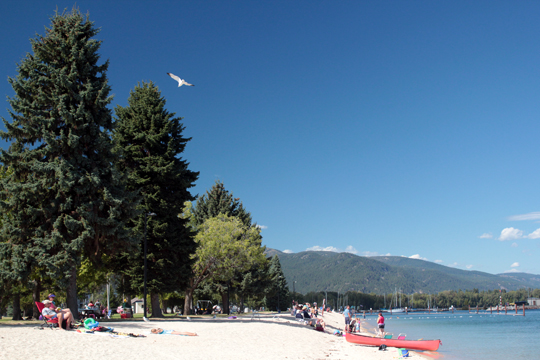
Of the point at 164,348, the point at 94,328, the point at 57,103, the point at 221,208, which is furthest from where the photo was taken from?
the point at 221,208

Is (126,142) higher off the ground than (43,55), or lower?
lower

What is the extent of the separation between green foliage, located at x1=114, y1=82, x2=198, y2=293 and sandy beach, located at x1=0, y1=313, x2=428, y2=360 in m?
8.33

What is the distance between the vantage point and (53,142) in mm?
23125

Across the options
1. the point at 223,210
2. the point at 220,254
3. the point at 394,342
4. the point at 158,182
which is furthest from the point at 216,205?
the point at 394,342

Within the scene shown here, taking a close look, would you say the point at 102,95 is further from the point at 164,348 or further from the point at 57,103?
the point at 164,348

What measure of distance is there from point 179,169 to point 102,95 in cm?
900

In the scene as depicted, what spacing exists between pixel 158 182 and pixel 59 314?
15251 millimetres

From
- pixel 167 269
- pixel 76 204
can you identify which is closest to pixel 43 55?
pixel 76 204

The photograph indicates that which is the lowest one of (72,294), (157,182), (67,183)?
(72,294)

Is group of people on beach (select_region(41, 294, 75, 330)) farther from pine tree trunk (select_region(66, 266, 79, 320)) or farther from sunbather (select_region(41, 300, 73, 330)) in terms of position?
pine tree trunk (select_region(66, 266, 79, 320))

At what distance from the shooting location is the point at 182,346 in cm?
1606

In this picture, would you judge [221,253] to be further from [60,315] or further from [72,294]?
[60,315]

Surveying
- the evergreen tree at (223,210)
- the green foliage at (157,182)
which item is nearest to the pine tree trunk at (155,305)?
the green foliage at (157,182)

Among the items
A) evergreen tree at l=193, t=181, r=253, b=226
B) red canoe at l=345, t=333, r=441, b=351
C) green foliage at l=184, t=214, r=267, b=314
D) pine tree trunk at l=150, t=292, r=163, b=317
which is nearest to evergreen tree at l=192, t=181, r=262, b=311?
evergreen tree at l=193, t=181, r=253, b=226
